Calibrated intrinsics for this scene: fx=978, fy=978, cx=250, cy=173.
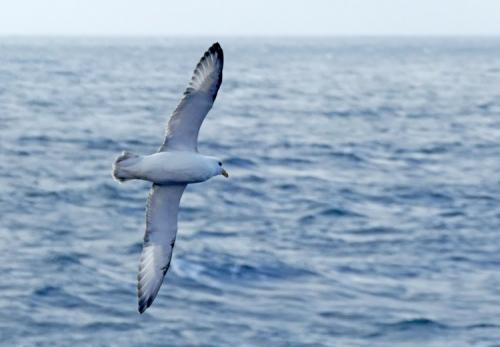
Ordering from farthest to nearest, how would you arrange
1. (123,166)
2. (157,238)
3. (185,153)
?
1. (157,238)
2. (185,153)
3. (123,166)

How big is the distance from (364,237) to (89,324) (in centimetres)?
1384

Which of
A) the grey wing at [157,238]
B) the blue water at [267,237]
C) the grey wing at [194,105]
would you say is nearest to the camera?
the grey wing at [194,105]

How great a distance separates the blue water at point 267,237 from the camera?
93.5 feet

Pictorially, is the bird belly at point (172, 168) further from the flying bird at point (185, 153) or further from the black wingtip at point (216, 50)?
the black wingtip at point (216, 50)

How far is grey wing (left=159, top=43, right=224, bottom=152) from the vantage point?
13828 mm

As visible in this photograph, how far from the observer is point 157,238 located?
50.4ft

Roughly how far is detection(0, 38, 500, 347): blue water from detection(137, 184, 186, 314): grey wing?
1197 cm

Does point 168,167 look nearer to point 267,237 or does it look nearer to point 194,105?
point 194,105

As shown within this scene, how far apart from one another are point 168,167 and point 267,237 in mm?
24208

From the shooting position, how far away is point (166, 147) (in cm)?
1398

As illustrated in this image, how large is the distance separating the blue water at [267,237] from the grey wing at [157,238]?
39.3 ft

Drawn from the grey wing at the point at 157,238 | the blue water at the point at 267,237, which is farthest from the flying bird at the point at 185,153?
the blue water at the point at 267,237

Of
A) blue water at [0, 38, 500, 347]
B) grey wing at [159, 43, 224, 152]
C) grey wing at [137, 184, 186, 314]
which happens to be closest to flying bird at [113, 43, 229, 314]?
grey wing at [159, 43, 224, 152]

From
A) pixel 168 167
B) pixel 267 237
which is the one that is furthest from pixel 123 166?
pixel 267 237
